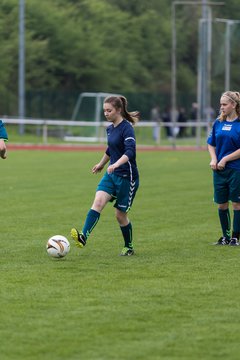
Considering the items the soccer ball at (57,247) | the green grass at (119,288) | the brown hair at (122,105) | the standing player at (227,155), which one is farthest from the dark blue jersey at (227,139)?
the soccer ball at (57,247)

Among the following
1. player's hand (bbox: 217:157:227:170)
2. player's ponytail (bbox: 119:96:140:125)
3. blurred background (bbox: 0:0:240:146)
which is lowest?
blurred background (bbox: 0:0:240:146)

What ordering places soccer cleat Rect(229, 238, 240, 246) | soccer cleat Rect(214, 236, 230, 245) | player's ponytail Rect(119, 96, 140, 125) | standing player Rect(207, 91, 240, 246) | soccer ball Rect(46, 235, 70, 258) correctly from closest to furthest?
1. soccer ball Rect(46, 235, 70, 258)
2. player's ponytail Rect(119, 96, 140, 125)
3. standing player Rect(207, 91, 240, 246)
4. soccer cleat Rect(229, 238, 240, 246)
5. soccer cleat Rect(214, 236, 230, 245)

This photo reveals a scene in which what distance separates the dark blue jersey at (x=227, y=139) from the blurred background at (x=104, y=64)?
3444 centimetres

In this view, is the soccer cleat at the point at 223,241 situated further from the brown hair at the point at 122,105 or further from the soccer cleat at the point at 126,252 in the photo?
the brown hair at the point at 122,105

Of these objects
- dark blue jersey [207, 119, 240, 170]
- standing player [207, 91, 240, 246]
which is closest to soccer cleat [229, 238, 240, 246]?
standing player [207, 91, 240, 246]

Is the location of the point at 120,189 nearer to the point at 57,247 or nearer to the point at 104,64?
the point at 57,247

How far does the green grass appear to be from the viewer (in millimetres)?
7228

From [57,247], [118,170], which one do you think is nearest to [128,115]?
[118,170]

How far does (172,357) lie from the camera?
22.6 ft

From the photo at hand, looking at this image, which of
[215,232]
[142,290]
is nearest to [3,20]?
[215,232]

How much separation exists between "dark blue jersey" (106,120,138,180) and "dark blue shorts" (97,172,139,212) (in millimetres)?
65

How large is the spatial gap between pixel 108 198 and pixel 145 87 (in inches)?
2542

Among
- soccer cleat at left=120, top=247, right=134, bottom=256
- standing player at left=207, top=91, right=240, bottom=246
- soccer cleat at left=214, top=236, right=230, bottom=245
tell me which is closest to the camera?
soccer cleat at left=120, top=247, right=134, bottom=256

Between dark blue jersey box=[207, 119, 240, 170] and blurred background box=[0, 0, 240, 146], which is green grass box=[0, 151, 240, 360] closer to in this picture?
dark blue jersey box=[207, 119, 240, 170]
